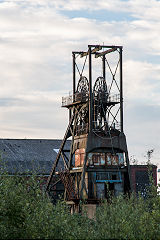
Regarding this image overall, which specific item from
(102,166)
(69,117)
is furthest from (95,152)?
(69,117)

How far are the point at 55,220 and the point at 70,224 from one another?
5.88 feet

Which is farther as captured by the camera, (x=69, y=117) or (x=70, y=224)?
(x=69, y=117)

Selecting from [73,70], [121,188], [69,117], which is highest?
[73,70]

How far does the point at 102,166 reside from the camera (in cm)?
5247

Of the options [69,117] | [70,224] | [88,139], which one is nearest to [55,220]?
[70,224]

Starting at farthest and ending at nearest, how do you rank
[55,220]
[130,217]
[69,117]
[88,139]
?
1. [69,117]
2. [88,139]
3. [130,217]
4. [55,220]

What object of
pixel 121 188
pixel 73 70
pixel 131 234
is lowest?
pixel 131 234

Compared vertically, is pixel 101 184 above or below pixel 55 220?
above

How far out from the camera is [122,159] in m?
53.7

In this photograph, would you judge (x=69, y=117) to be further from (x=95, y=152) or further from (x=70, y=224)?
(x=70, y=224)

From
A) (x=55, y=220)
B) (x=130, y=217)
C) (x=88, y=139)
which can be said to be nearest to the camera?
(x=55, y=220)

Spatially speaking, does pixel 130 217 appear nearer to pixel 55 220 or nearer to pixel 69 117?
pixel 55 220

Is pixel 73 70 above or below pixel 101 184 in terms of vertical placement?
above

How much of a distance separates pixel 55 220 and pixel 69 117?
30.0 m
